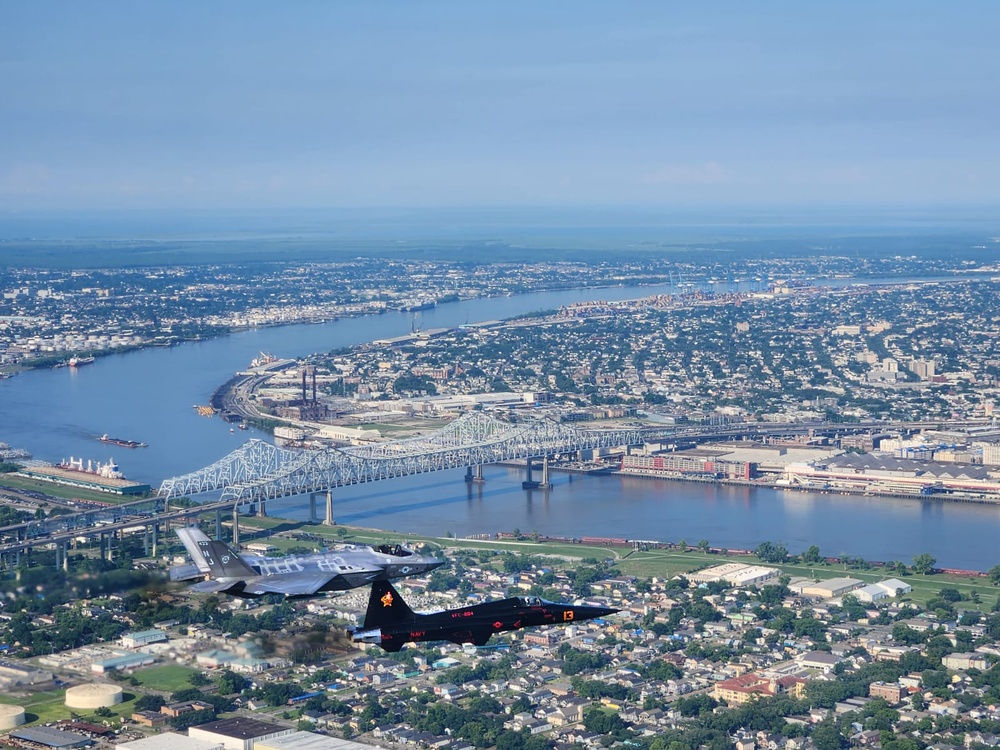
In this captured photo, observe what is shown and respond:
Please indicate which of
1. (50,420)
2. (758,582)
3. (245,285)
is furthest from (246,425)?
Answer: (245,285)

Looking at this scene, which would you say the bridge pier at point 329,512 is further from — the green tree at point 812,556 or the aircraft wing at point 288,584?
the aircraft wing at point 288,584

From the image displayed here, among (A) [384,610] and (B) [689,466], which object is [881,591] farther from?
(A) [384,610]

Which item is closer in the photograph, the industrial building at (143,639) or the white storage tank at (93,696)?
the white storage tank at (93,696)

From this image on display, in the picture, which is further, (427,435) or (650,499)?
(427,435)

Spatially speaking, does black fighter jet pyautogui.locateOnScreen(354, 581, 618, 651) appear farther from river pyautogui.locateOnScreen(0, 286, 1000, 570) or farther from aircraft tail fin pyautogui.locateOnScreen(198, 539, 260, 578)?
river pyautogui.locateOnScreen(0, 286, 1000, 570)

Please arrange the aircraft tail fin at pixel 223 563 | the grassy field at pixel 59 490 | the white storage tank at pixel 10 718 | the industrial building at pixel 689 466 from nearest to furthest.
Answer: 1. the aircraft tail fin at pixel 223 563
2. the white storage tank at pixel 10 718
3. the grassy field at pixel 59 490
4. the industrial building at pixel 689 466

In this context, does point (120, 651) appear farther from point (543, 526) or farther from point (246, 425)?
point (246, 425)

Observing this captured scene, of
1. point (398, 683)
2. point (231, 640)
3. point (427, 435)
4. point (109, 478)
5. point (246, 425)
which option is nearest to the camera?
point (231, 640)

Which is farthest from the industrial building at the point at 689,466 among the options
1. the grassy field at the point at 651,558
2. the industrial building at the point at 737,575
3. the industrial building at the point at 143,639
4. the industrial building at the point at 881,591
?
the industrial building at the point at 143,639
